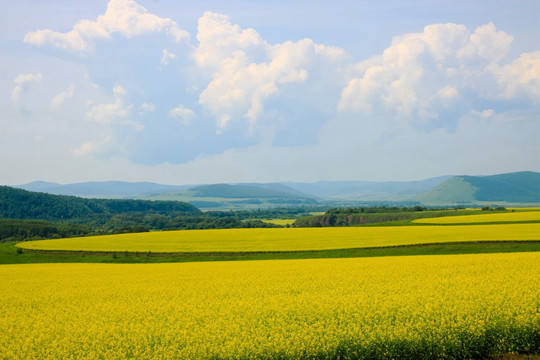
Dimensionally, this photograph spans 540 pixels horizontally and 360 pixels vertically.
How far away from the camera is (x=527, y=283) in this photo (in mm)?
16594

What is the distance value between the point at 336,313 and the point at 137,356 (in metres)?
6.43

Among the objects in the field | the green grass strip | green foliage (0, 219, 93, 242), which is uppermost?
the field

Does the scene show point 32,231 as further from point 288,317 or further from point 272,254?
point 288,317

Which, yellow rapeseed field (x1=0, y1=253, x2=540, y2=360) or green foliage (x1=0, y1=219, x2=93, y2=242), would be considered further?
green foliage (x1=0, y1=219, x2=93, y2=242)

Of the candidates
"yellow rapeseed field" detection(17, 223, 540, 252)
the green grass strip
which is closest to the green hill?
"yellow rapeseed field" detection(17, 223, 540, 252)

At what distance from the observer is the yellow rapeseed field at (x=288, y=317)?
37.4 feet

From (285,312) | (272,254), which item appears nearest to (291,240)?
(272,254)

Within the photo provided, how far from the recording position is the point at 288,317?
1370 centimetres

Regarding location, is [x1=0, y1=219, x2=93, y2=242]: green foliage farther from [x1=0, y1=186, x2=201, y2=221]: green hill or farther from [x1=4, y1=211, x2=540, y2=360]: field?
[x1=4, y1=211, x2=540, y2=360]: field

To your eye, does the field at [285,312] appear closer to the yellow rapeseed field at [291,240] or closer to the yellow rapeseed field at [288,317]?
the yellow rapeseed field at [288,317]

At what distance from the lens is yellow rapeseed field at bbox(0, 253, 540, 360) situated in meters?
11.4

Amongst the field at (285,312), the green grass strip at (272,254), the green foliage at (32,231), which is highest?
the field at (285,312)

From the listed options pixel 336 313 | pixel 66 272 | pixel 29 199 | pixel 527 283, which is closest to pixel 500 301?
pixel 527 283

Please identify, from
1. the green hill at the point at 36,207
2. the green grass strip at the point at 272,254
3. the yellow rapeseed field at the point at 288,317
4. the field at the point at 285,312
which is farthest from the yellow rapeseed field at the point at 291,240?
the green hill at the point at 36,207
